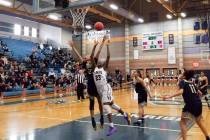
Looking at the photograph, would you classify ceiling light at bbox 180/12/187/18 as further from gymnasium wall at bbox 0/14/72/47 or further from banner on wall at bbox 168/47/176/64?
gymnasium wall at bbox 0/14/72/47

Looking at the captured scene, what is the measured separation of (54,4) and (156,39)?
21.3 meters

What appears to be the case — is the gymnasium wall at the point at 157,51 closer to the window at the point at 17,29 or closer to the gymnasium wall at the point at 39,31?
the gymnasium wall at the point at 39,31

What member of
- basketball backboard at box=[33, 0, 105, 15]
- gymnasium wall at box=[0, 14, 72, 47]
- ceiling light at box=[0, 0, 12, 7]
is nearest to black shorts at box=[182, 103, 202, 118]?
basketball backboard at box=[33, 0, 105, 15]

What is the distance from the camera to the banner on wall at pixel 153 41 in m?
28.9

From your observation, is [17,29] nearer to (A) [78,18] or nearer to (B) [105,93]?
(A) [78,18]

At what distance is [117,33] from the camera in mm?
31891

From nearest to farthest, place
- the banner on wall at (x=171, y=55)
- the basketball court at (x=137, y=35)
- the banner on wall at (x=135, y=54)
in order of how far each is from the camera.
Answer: the basketball court at (x=137, y=35), the banner on wall at (x=171, y=55), the banner on wall at (x=135, y=54)

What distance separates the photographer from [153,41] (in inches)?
1155

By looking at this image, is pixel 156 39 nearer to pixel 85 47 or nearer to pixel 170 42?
pixel 170 42

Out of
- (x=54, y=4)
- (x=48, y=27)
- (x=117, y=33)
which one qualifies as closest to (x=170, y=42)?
(x=117, y=33)

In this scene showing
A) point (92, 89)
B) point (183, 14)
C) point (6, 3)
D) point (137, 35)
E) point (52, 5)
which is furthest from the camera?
point (137, 35)

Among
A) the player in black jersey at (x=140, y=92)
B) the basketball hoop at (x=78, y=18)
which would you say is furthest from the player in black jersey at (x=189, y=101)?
the basketball hoop at (x=78, y=18)

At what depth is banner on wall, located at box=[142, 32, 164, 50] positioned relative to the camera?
2891cm

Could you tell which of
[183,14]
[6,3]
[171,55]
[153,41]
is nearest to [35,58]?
[6,3]
